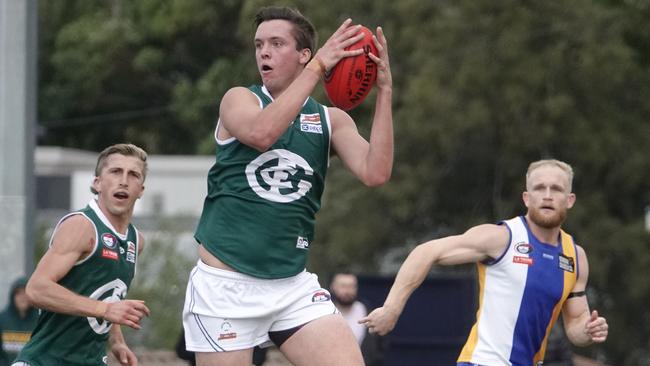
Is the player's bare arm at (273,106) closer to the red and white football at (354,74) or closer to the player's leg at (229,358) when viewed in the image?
the red and white football at (354,74)

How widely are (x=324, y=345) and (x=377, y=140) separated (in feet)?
3.21

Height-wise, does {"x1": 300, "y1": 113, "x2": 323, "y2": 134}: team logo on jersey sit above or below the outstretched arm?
above

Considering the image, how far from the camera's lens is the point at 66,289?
672cm

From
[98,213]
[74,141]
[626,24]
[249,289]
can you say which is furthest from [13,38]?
[74,141]

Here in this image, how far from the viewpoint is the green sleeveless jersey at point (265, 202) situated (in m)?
6.48

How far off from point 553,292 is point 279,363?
11699 millimetres

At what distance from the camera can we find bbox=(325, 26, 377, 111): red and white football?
643 cm

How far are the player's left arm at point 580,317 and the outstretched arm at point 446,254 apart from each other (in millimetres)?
500

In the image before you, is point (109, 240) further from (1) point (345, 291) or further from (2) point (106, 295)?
(1) point (345, 291)

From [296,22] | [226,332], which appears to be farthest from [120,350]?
[296,22]

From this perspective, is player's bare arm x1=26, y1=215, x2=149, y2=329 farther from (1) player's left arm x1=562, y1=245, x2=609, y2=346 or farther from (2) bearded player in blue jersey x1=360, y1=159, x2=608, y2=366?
(1) player's left arm x1=562, y1=245, x2=609, y2=346

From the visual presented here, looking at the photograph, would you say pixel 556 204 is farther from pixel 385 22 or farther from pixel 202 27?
pixel 202 27

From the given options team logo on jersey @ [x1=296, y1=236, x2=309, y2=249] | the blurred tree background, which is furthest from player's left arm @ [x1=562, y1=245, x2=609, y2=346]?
the blurred tree background

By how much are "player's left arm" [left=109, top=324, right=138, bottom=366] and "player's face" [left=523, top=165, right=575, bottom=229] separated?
2.33 m
